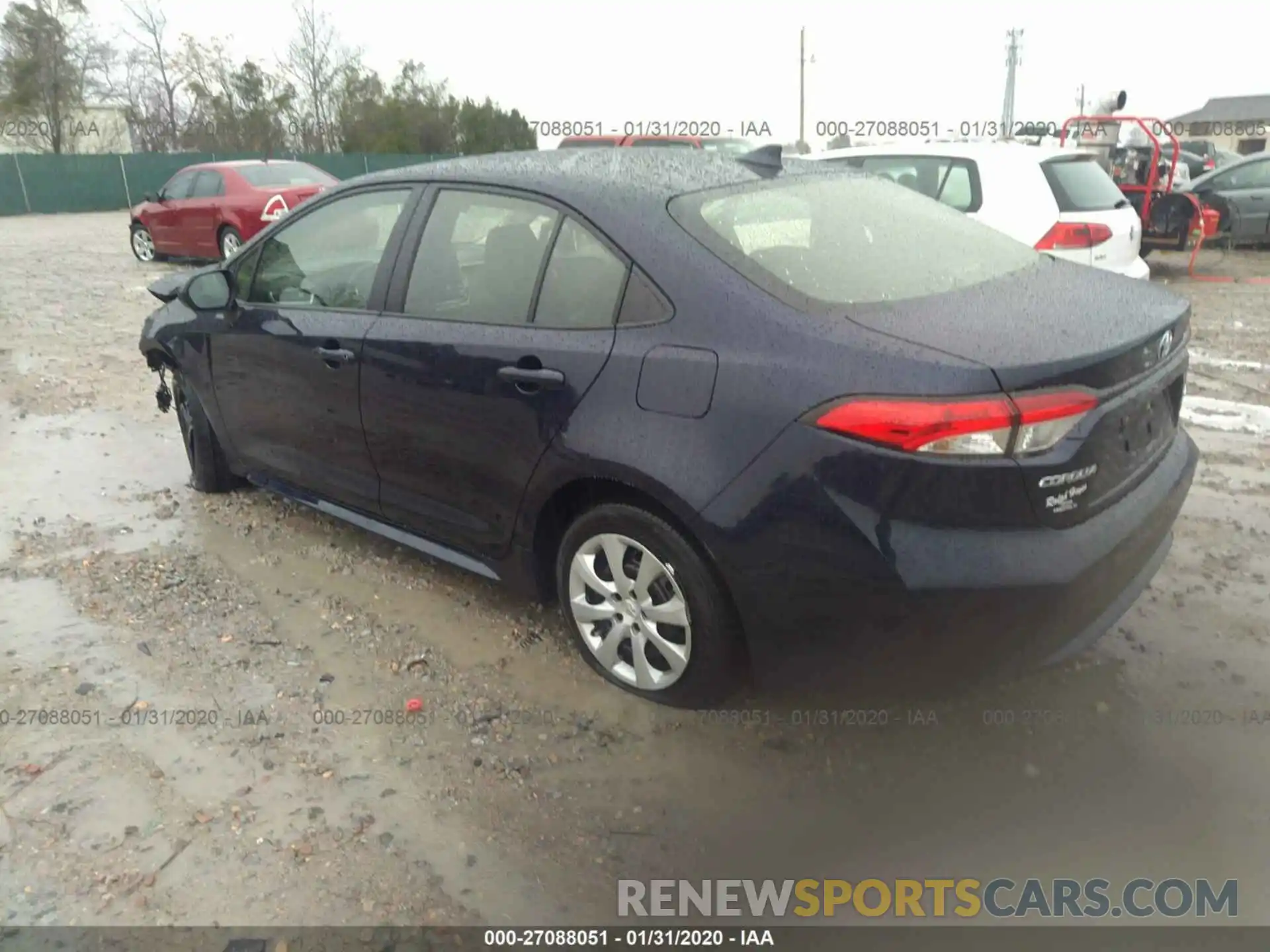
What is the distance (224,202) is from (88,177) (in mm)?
24098

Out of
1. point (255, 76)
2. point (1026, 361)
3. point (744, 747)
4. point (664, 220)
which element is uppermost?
point (255, 76)

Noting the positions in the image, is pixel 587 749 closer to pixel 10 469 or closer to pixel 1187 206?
pixel 10 469

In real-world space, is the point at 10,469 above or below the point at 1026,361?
below

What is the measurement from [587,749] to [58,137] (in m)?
50.3

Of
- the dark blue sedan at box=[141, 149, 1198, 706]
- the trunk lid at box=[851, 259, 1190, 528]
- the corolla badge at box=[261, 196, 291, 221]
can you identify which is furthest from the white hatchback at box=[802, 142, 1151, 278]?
the corolla badge at box=[261, 196, 291, 221]

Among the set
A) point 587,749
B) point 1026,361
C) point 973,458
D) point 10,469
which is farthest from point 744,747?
point 10,469

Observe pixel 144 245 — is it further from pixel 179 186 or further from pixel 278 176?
pixel 278 176

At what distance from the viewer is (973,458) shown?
225 cm

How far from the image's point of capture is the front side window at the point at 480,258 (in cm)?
306

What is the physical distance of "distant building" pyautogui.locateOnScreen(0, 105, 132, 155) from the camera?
141ft

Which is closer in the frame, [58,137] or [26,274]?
[26,274]

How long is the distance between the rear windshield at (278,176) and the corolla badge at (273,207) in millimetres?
494

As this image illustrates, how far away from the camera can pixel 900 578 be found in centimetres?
231
